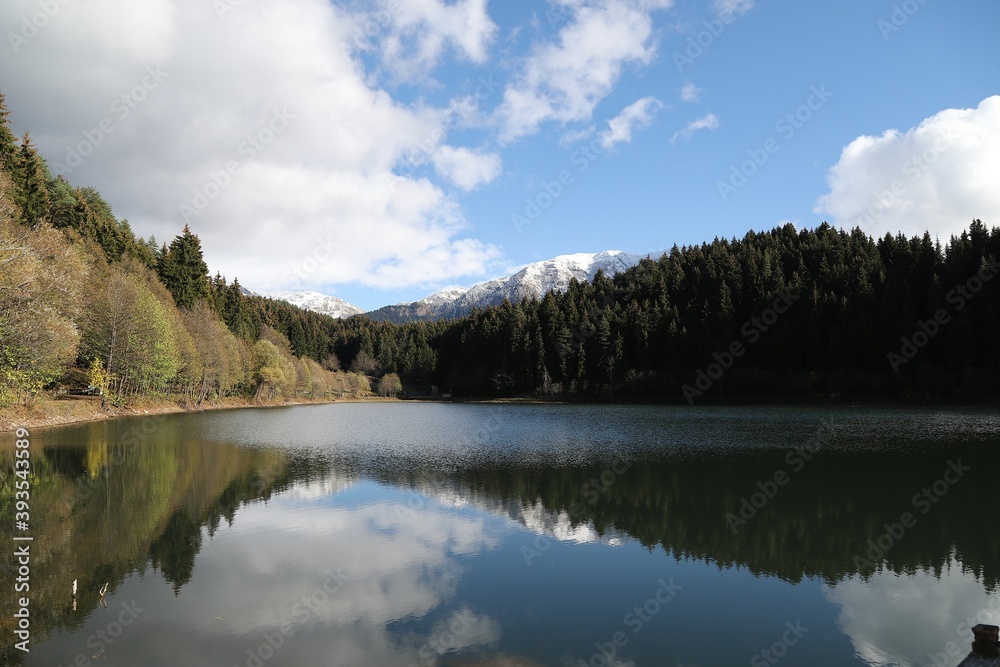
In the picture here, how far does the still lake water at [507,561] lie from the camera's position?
365 inches

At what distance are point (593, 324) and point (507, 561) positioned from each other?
112780mm

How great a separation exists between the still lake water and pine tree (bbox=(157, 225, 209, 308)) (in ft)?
199

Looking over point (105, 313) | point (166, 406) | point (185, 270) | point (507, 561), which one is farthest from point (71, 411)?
point (507, 561)

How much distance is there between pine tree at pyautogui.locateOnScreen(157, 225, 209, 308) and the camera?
8225 cm

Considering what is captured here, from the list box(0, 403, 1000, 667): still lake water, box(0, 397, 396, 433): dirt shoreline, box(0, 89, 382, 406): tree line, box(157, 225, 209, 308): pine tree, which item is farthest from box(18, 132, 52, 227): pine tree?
box(0, 403, 1000, 667): still lake water

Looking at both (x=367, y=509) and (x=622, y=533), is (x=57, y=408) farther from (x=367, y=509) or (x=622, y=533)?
(x=622, y=533)

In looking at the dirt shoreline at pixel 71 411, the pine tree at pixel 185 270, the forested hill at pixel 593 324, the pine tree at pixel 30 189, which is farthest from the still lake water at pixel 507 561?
the pine tree at pixel 185 270

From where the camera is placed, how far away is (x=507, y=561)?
45.5 feet

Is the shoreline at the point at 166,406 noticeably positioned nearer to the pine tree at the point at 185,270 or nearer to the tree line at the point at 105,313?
the tree line at the point at 105,313

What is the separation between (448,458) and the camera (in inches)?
1276

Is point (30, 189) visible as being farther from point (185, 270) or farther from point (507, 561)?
point (507, 561)

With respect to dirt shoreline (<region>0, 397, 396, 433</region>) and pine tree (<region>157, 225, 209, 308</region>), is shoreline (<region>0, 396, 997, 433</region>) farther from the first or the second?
pine tree (<region>157, 225, 209, 308</region>)

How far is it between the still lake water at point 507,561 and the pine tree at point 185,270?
199 feet

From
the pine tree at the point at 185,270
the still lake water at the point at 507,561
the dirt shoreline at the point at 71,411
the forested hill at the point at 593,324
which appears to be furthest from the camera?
the pine tree at the point at 185,270
